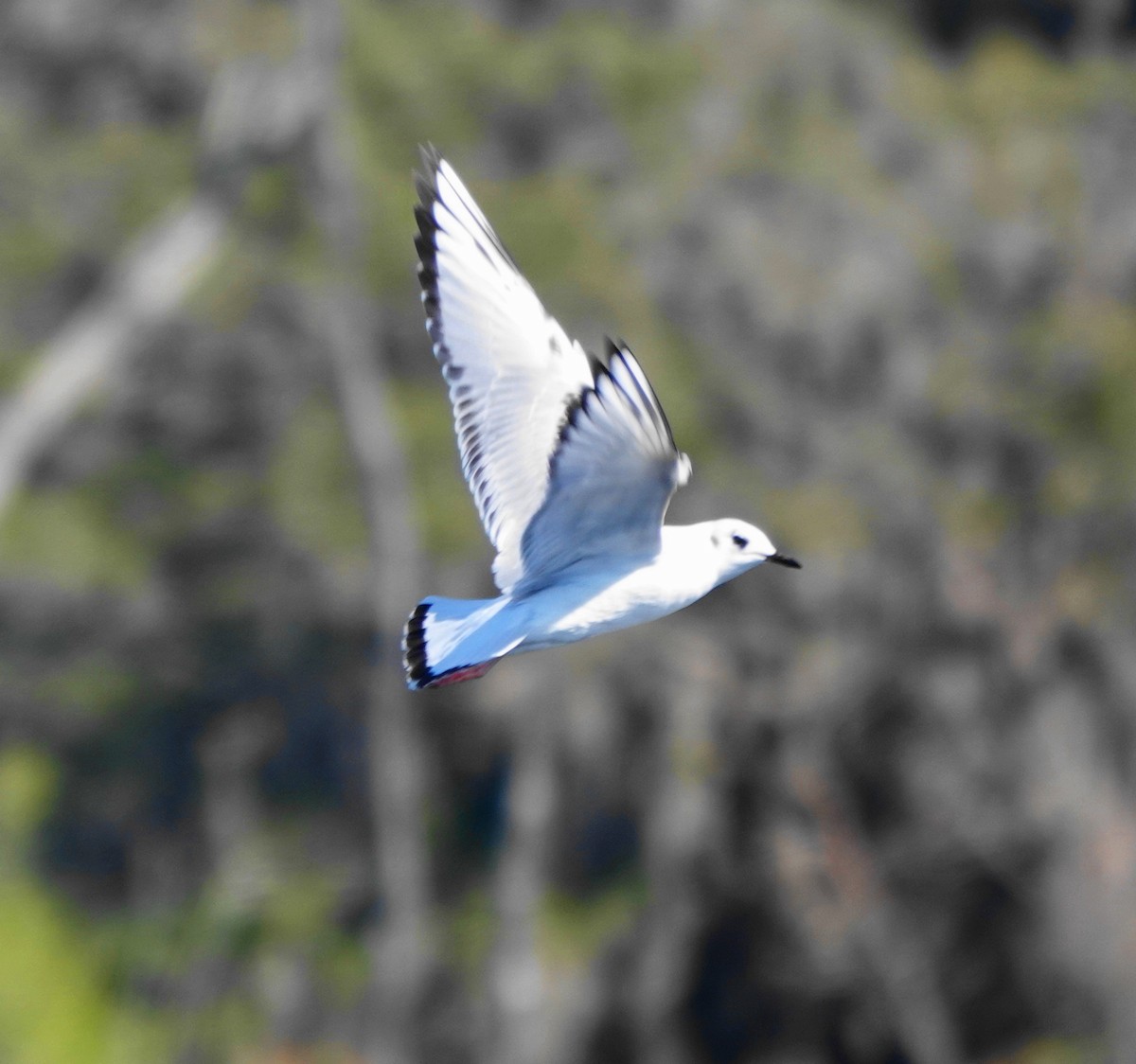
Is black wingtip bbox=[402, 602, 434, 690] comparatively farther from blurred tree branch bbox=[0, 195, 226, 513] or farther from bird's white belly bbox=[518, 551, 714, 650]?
blurred tree branch bbox=[0, 195, 226, 513]

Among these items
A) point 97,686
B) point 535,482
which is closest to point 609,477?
point 535,482

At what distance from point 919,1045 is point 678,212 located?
4.63 metres

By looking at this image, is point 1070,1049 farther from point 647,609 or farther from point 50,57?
point 50,57

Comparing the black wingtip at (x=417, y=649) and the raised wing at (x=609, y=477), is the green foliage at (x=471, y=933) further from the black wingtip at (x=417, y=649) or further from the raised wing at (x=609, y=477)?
the raised wing at (x=609, y=477)

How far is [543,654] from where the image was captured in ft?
24.7

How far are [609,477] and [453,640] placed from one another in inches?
16.2

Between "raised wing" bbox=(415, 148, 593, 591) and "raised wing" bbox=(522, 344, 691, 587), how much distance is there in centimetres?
20

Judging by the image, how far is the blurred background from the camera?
752 cm

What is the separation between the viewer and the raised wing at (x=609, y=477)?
2.23 meters

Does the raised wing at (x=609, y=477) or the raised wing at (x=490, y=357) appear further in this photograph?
the raised wing at (x=490, y=357)

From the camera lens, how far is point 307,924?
773cm

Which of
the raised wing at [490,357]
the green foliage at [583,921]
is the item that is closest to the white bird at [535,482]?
the raised wing at [490,357]

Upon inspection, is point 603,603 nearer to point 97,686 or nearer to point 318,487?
point 318,487

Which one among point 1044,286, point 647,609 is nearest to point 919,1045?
point 1044,286
